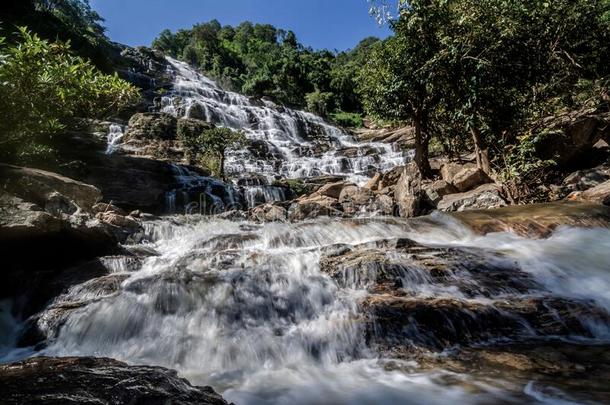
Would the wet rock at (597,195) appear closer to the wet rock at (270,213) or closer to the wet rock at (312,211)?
the wet rock at (312,211)

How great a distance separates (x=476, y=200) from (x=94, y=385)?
11.9 m

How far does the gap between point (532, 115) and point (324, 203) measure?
26.5 feet

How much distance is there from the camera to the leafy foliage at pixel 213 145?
20.1 metres

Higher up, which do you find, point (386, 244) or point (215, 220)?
point (215, 220)

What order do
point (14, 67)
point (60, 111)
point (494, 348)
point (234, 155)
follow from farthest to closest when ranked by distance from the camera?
1. point (234, 155)
2. point (60, 111)
3. point (14, 67)
4. point (494, 348)

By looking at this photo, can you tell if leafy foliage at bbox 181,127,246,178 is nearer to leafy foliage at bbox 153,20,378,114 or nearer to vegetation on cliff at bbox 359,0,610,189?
vegetation on cliff at bbox 359,0,610,189

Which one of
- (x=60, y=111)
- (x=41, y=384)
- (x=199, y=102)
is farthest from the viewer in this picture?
(x=199, y=102)

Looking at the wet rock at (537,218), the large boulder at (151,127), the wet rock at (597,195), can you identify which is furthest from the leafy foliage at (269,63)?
the wet rock at (537,218)

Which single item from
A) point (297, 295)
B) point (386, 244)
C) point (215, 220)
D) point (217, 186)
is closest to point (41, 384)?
point (297, 295)

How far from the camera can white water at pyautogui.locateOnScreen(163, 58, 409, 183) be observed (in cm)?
2431

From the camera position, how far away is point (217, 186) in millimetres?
18547

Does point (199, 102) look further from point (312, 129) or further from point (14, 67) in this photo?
point (14, 67)

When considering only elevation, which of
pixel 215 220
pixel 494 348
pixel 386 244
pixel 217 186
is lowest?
pixel 494 348

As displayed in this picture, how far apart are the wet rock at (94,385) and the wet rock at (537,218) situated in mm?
7533
